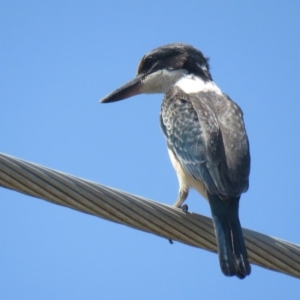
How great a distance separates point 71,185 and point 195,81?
3.06 meters

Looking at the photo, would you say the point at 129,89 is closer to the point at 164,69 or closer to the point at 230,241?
the point at 164,69

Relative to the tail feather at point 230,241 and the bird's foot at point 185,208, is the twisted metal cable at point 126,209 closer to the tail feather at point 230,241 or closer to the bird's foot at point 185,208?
the tail feather at point 230,241

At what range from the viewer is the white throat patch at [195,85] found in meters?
6.46

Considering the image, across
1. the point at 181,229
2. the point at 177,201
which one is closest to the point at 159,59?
the point at 177,201

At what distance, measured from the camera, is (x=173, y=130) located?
5.79 m

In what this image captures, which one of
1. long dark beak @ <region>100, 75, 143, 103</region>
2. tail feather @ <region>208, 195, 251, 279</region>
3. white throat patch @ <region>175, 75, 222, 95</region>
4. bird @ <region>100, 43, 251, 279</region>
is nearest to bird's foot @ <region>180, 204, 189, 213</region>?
bird @ <region>100, 43, 251, 279</region>

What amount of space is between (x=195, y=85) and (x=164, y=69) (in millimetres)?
390

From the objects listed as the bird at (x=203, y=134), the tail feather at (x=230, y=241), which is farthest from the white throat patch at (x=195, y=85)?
the tail feather at (x=230, y=241)

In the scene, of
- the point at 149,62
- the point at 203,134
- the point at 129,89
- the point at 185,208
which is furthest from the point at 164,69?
the point at 185,208

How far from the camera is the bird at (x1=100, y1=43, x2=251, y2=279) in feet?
15.4

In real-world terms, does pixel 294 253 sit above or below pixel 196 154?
below

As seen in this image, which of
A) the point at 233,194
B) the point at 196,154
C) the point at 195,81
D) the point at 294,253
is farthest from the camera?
the point at 195,81

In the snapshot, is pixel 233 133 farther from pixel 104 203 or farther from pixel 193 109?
pixel 104 203

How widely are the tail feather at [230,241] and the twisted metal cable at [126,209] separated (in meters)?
0.05
